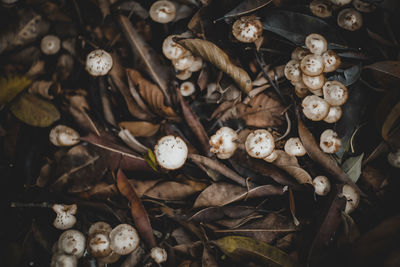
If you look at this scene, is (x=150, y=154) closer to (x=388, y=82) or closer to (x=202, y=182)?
(x=202, y=182)

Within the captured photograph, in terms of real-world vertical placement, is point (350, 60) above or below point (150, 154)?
above

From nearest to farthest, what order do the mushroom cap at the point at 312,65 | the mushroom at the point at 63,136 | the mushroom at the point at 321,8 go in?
the mushroom cap at the point at 312,65, the mushroom at the point at 321,8, the mushroom at the point at 63,136

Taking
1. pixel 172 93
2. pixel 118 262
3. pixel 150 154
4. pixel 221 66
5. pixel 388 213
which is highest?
pixel 221 66

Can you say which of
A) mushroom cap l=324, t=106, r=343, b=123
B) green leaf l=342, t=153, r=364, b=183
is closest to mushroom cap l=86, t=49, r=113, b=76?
mushroom cap l=324, t=106, r=343, b=123

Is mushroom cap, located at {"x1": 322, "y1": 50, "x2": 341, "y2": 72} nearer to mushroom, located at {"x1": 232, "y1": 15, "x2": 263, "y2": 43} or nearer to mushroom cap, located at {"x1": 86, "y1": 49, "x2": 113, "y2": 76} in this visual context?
mushroom, located at {"x1": 232, "y1": 15, "x2": 263, "y2": 43}

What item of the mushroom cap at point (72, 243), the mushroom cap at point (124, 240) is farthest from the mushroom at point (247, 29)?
the mushroom cap at point (72, 243)

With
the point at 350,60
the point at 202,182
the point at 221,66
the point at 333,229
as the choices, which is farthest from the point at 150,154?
the point at 350,60

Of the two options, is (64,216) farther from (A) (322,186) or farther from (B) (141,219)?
(A) (322,186)

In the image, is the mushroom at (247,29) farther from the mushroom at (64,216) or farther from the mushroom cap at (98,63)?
the mushroom at (64,216)

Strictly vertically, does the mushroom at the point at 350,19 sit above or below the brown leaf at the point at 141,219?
above
